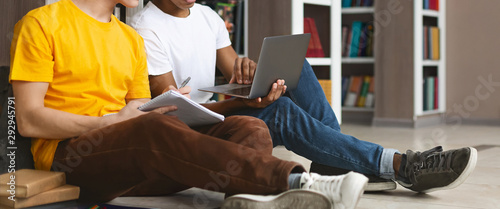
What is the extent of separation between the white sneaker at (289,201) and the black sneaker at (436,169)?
1.76ft

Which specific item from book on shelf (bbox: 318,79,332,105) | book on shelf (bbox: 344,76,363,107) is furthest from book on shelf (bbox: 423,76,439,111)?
book on shelf (bbox: 318,79,332,105)

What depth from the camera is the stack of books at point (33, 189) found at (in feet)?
4.58

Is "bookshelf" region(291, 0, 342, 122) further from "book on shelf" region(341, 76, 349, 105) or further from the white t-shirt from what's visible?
the white t-shirt

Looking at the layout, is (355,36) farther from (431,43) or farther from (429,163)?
(429,163)

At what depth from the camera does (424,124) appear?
4465 millimetres

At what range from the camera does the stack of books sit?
140 cm

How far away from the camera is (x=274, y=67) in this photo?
1.74m

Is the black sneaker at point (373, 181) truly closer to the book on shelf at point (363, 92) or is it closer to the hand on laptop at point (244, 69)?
the hand on laptop at point (244, 69)

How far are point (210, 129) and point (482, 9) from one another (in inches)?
138

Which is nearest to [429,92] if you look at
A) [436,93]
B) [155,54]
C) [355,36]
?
[436,93]

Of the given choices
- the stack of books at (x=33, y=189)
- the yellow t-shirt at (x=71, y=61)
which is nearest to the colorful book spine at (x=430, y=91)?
the yellow t-shirt at (x=71, y=61)

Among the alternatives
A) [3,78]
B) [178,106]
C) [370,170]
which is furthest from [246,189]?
[3,78]

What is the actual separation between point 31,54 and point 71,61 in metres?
0.10

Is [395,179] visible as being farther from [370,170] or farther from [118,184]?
[118,184]
